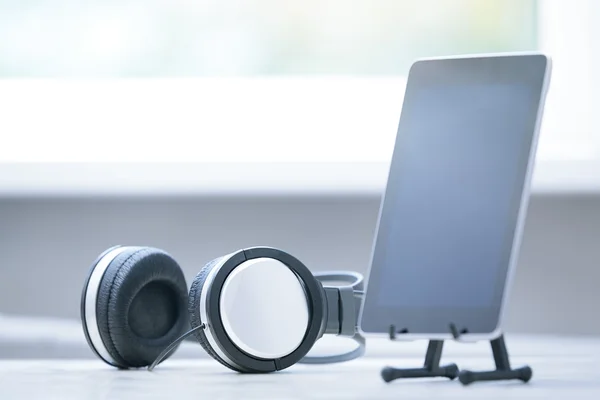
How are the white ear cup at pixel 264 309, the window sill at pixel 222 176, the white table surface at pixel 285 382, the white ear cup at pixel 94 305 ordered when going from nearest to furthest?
the white table surface at pixel 285 382 → the white ear cup at pixel 264 309 → the white ear cup at pixel 94 305 → the window sill at pixel 222 176

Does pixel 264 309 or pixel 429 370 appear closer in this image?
pixel 429 370

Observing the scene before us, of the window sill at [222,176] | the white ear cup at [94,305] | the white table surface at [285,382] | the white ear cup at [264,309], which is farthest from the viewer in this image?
the window sill at [222,176]

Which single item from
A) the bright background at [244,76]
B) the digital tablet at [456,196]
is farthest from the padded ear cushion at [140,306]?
the bright background at [244,76]

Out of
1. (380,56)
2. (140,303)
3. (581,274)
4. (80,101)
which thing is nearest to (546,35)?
(380,56)

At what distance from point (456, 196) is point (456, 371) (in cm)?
17

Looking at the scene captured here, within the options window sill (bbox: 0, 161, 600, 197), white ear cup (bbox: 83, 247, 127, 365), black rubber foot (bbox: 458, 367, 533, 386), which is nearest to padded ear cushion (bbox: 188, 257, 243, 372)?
white ear cup (bbox: 83, 247, 127, 365)

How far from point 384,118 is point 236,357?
772 millimetres

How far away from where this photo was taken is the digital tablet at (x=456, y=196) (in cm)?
86

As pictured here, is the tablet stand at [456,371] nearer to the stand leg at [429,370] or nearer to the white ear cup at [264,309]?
the stand leg at [429,370]

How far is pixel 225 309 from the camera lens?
39.6 inches

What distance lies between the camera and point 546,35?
172 centimetres

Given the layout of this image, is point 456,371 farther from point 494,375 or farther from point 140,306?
point 140,306

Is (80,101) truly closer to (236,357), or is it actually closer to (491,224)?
(236,357)

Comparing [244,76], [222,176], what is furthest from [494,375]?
[244,76]
